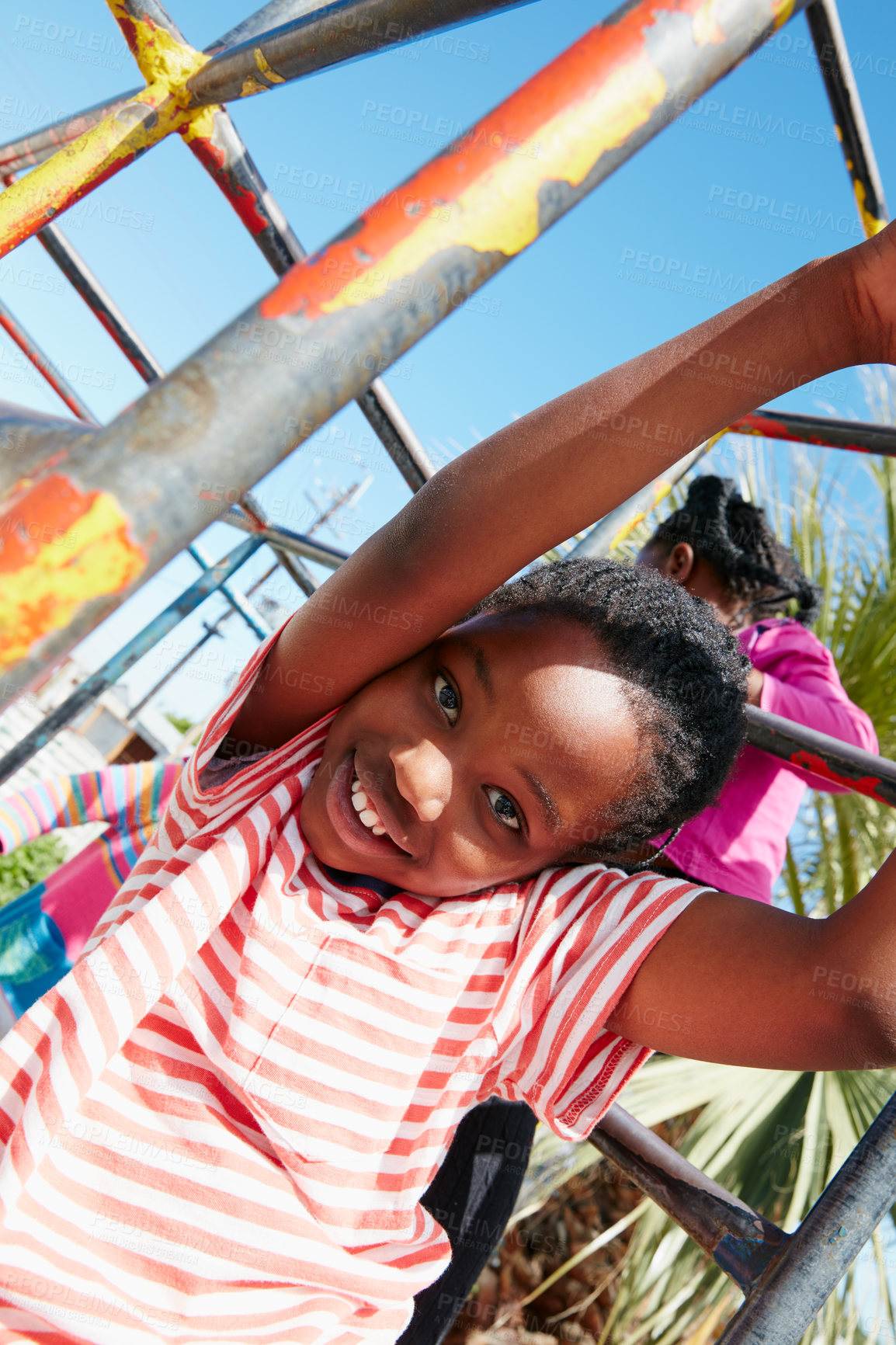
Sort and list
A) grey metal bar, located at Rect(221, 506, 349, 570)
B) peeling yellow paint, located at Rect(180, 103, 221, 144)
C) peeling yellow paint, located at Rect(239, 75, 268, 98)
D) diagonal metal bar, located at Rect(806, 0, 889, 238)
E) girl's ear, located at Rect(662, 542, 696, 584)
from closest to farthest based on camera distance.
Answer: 1. peeling yellow paint, located at Rect(239, 75, 268, 98)
2. peeling yellow paint, located at Rect(180, 103, 221, 144)
3. diagonal metal bar, located at Rect(806, 0, 889, 238)
4. grey metal bar, located at Rect(221, 506, 349, 570)
5. girl's ear, located at Rect(662, 542, 696, 584)

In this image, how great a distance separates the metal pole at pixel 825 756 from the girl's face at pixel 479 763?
0.19 metres

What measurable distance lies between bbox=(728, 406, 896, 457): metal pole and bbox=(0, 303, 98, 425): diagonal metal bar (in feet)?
4.02

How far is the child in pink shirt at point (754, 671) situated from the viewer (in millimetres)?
1353

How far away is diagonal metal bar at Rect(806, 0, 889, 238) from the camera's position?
1.11 m

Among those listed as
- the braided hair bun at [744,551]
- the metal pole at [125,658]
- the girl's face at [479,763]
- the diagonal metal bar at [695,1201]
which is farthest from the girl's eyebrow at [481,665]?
the braided hair bun at [744,551]

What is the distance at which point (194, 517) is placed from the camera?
0.26 m

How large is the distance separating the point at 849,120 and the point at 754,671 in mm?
781

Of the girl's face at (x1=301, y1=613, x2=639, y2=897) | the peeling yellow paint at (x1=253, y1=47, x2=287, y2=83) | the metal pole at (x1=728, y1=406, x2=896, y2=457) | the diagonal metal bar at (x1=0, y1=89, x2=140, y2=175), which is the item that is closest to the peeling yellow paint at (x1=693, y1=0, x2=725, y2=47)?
the peeling yellow paint at (x1=253, y1=47, x2=287, y2=83)

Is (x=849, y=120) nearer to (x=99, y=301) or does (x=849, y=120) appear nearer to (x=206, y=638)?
(x=99, y=301)

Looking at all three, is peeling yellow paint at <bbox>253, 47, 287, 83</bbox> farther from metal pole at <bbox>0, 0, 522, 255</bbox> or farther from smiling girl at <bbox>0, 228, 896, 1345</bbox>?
smiling girl at <bbox>0, 228, 896, 1345</bbox>

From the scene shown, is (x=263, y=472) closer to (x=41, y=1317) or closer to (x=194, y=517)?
(x=194, y=517)

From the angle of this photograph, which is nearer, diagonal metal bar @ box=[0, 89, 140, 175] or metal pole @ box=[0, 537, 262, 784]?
diagonal metal bar @ box=[0, 89, 140, 175]

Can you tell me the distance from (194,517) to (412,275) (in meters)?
0.12

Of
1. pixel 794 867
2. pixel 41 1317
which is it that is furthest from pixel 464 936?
pixel 794 867
